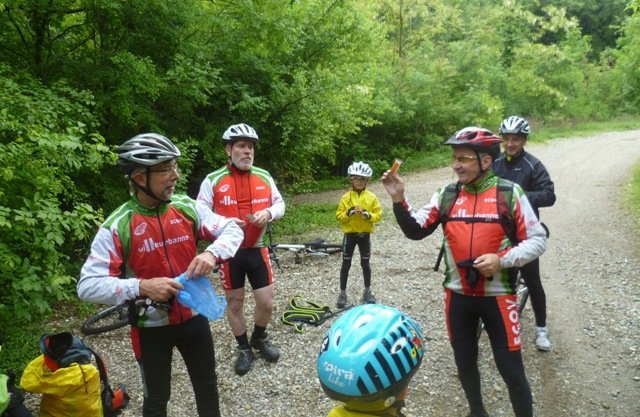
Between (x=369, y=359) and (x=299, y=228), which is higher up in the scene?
(x=369, y=359)

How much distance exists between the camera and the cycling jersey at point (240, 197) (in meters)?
4.45

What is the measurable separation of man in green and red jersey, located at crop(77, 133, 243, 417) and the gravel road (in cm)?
140

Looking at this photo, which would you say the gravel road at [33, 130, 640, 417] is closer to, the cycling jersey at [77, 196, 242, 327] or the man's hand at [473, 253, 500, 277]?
the man's hand at [473, 253, 500, 277]

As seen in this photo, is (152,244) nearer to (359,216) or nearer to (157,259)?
(157,259)

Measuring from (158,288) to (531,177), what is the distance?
3.61 metres

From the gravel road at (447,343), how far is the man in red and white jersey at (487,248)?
1183 mm

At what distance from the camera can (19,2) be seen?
593 cm

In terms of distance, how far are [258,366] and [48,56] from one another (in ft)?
18.6

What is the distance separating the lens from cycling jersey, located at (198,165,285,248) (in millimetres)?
4445

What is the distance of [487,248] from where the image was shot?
3.04 metres

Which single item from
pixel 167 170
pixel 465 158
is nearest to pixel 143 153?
pixel 167 170

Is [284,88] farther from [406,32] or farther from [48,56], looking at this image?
[406,32]

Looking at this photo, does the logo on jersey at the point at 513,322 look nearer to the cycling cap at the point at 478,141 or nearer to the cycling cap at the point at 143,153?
the cycling cap at the point at 478,141

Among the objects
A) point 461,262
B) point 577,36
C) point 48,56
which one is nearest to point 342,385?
point 461,262
